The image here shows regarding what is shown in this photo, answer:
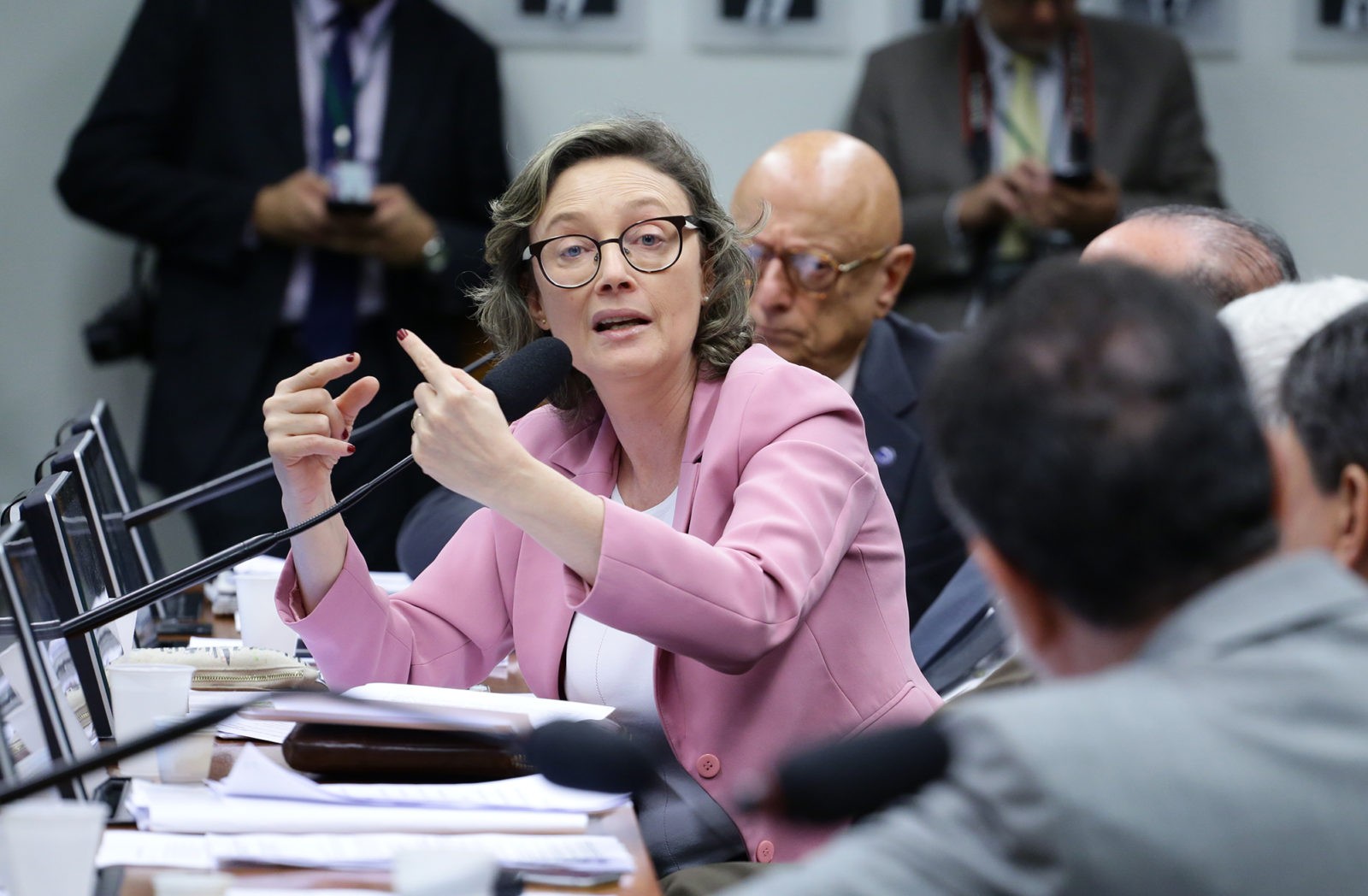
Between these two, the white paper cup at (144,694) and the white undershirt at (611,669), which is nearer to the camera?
the white paper cup at (144,694)

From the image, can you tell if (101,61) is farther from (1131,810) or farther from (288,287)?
(1131,810)

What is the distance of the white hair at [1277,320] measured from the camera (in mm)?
1264

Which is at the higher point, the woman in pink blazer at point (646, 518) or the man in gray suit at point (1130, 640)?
the man in gray suit at point (1130, 640)

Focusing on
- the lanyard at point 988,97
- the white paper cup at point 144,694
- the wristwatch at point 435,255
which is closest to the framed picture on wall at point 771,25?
the lanyard at point 988,97

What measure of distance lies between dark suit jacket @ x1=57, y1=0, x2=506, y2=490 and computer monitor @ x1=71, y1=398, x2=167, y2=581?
1011mm

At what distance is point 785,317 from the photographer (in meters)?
2.70

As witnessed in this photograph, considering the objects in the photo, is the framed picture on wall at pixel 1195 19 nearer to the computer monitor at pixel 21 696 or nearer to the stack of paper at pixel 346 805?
the stack of paper at pixel 346 805

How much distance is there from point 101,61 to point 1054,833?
3.80 meters

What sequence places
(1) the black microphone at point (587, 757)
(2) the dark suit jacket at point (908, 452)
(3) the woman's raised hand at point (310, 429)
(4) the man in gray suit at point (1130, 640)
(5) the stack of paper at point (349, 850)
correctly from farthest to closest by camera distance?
(2) the dark suit jacket at point (908, 452) < (3) the woman's raised hand at point (310, 429) < (5) the stack of paper at point (349, 850) < (1) the black microphone at point (587, 757) < (4) the man in gray suit at point (1130, 640)

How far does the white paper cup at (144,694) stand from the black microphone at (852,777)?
0.84 meters

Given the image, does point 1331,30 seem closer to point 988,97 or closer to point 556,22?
point 988,97


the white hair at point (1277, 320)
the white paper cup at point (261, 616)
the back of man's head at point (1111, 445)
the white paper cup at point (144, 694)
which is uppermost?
the back of man's head at point (1111, 445)

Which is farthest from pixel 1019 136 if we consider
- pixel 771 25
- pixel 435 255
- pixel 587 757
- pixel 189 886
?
pixel 189 886

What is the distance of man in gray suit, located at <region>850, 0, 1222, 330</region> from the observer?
11.6ft
